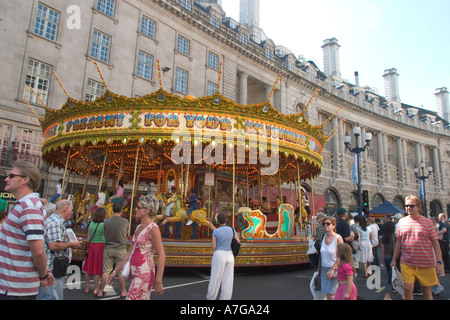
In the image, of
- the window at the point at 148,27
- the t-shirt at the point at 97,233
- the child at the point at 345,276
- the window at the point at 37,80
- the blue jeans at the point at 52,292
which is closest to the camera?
the blue jeans at the point at 52,292

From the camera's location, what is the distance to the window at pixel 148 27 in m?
24.8

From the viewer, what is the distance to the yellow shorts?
4789 millimetres

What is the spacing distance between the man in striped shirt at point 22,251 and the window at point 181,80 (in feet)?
78.4

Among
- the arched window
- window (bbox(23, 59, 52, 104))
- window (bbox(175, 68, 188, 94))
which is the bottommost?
the arched window

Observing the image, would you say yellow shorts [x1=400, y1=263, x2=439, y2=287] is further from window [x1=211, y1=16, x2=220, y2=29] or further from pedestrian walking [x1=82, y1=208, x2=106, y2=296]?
window [x1=211, y1=16, x2=220, y2=29]

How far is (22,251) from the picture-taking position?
287 cm

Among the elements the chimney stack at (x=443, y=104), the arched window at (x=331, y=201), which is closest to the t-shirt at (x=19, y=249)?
the arched window at (x=331, y=201)

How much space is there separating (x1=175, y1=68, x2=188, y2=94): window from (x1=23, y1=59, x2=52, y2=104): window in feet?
30.9

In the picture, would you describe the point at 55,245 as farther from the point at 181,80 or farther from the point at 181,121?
the point at 181,80

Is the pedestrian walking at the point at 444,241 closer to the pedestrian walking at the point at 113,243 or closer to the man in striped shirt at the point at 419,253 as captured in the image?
the man in striped shirt at the point at 419,253

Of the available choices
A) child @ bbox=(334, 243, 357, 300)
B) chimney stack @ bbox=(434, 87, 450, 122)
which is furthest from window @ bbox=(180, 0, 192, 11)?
chimney stack @ bbox=(434, 87, 450, 122)

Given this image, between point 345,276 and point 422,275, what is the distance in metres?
1.32

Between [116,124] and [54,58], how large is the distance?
533 inches

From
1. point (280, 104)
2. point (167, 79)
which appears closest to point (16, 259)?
point (167, 79)
